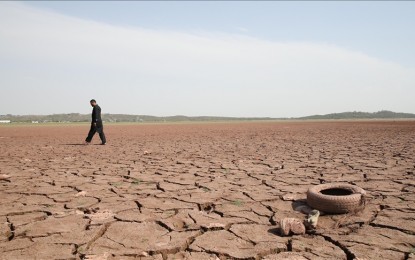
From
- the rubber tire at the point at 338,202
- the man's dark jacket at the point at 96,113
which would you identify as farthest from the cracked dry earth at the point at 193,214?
the man's dark jacket at the point at 96,113

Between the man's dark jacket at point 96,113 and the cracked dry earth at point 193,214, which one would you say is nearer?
the cracked dry earth at point 193,214

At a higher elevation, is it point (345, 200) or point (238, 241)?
point (345, 200)

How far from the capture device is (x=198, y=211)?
2.92m

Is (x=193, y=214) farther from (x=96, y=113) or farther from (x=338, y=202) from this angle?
(x=96, y=113)

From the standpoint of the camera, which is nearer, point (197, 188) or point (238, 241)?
point (238, 241)

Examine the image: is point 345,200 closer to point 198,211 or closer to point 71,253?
point 198,211

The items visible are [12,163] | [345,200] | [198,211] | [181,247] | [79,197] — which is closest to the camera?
[181,247]

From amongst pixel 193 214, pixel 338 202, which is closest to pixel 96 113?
pixel 193 214

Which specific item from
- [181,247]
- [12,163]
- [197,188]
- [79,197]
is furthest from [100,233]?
[12,163]

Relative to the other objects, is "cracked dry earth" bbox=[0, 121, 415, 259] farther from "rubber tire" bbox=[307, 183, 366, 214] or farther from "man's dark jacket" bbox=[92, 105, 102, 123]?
"man's dark jacket" bbox=[92, 105, 102, 123]

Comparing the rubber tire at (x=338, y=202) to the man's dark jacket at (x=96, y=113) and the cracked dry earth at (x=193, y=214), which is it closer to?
the cracked dry earth at (x=193, y=214)

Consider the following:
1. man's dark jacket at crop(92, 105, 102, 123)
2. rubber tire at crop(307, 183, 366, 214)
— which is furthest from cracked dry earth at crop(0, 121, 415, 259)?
man's dark jacket at crop(92, 105, 102, 123)

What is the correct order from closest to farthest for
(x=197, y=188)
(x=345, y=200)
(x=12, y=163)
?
(x=345, y=200) < (x=197, y=188) < (x=12, y=163)

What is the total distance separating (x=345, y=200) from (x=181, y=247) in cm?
152
